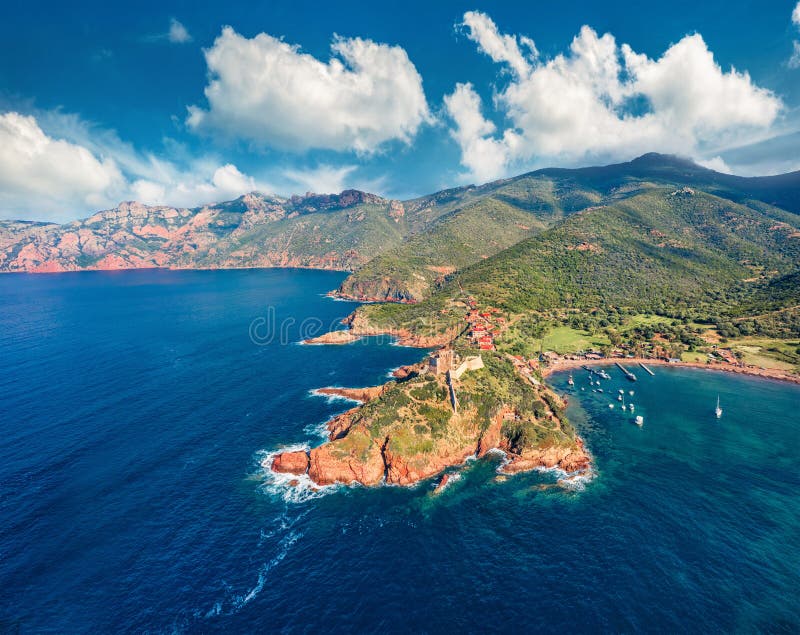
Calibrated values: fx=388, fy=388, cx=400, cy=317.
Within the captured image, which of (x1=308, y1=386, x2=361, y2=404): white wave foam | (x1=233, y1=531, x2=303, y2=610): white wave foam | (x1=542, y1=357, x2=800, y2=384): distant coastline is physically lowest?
(x1=233, y1=531, x2=303, y2=610): white wave foam

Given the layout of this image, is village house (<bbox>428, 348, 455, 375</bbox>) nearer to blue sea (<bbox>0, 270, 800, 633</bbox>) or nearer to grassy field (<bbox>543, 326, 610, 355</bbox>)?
blue sea (<bbox>0, 270, 800, 633</bbox>)

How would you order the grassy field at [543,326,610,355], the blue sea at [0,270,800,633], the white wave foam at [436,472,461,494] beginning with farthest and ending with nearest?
the grassy field at [543,326,610,355] → the white wave foam at [436,472,461,494] → the blue sea at [0,270,800,633]

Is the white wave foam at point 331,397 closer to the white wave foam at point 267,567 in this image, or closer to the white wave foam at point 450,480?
the white wave foam at point 450,480

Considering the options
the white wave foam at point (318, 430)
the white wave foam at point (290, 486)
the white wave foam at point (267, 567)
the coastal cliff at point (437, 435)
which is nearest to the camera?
the white wave foam at point (267, 567)

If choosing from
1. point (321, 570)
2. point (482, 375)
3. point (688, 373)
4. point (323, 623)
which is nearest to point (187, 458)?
point (321, 570)

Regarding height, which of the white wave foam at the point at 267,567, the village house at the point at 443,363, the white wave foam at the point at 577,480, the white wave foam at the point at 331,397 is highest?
the village house at the point at 443,363

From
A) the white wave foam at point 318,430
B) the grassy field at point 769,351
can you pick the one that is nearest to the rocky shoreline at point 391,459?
the white wave foam at point 318,430

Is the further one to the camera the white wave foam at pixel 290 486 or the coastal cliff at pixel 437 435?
the coastal cliff at pixel 437 435

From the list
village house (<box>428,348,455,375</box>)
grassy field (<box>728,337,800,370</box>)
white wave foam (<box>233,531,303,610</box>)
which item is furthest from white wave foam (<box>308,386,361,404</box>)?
grassy field (<box>728,337,800,370</box>)

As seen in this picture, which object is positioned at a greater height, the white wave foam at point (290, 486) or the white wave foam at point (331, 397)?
the white wave foam at point (331, 397)
